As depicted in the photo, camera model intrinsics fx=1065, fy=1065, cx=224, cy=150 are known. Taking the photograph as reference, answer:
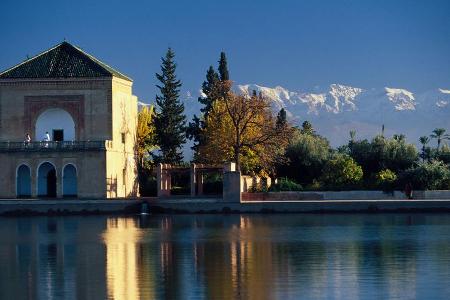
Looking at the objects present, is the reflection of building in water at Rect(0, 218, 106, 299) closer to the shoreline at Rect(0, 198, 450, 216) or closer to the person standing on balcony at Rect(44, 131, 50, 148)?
the shoreline at Rect(0, 198, 450, 216)

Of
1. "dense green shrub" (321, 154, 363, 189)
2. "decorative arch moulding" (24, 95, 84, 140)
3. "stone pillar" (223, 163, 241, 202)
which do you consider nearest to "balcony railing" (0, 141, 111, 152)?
"decorative arch moulding" (24, 95, 84, 140)

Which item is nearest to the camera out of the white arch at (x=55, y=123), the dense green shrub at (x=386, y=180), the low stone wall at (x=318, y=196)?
the low stone wall at (x=318, y=196)

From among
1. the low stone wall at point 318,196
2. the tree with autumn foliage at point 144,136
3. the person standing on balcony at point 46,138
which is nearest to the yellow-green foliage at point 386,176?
the low stone wall at point 318,196

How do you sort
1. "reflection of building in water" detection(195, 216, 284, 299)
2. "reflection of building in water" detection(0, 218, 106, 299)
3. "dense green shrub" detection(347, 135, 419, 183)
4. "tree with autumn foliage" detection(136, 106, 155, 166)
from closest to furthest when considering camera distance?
"reflection of building in water" detection(195, 216, 284, 299)
"reflection of building in water" detection(0, 218, 106, 299)
"dense green shrub" detection(347, 135, 419, 183)
"tree with autumn foliage" detection(136, 106, 155, 166)

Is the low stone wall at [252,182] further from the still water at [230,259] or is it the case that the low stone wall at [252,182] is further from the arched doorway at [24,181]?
the arched doorway at [24,181]

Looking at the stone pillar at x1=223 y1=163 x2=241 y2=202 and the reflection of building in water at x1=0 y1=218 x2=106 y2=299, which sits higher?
the stone pillar at x1=223 y1=163 x2=241 y2=202

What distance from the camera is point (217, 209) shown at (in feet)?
141

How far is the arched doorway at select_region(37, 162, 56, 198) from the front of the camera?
48.1 metres

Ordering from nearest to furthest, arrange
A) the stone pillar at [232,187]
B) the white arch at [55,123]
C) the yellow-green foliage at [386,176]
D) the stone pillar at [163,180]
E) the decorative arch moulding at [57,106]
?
the stone pillar at [232,187]
the yellow-green foliage at [386,176]
the stone pillar at [163,180]
the decorative arch moulding at [57,106]
the white arch at [55,123]

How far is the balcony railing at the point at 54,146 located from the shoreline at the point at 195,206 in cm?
329

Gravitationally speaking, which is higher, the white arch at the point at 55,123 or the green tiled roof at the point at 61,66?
the green tiled roof at the point at 61,66

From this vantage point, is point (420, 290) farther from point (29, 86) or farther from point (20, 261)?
point (29, 86)

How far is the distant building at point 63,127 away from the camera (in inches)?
1869

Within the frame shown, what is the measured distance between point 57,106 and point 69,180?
3.56 m
